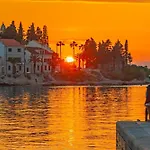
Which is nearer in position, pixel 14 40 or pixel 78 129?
pixel 78 129

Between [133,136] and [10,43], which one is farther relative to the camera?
[10,43]

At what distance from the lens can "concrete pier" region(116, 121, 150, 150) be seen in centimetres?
1548

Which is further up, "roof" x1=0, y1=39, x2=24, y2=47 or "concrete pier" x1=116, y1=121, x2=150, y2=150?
"roof" x1=0, y1=39, x2=24, y2=47

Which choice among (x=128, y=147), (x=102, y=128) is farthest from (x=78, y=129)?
(x=128, y=147)

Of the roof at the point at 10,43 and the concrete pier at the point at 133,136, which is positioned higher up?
the roof at the point at 10,43

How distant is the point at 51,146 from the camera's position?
3061 centimetres

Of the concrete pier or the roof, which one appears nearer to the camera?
the concrete pier

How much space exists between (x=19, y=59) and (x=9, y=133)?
15506 cm

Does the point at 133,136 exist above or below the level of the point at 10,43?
below

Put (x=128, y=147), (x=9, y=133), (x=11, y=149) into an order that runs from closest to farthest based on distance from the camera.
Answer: (x=128, y=147) → (x=11, y=149) → (x=9, y=133)

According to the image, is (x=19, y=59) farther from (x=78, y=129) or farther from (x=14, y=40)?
(x=78, y=129)

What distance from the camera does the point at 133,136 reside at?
16.6 m

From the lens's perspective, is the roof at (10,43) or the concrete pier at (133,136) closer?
the concrete pier at (133,136)

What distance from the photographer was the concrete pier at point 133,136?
609 inches
